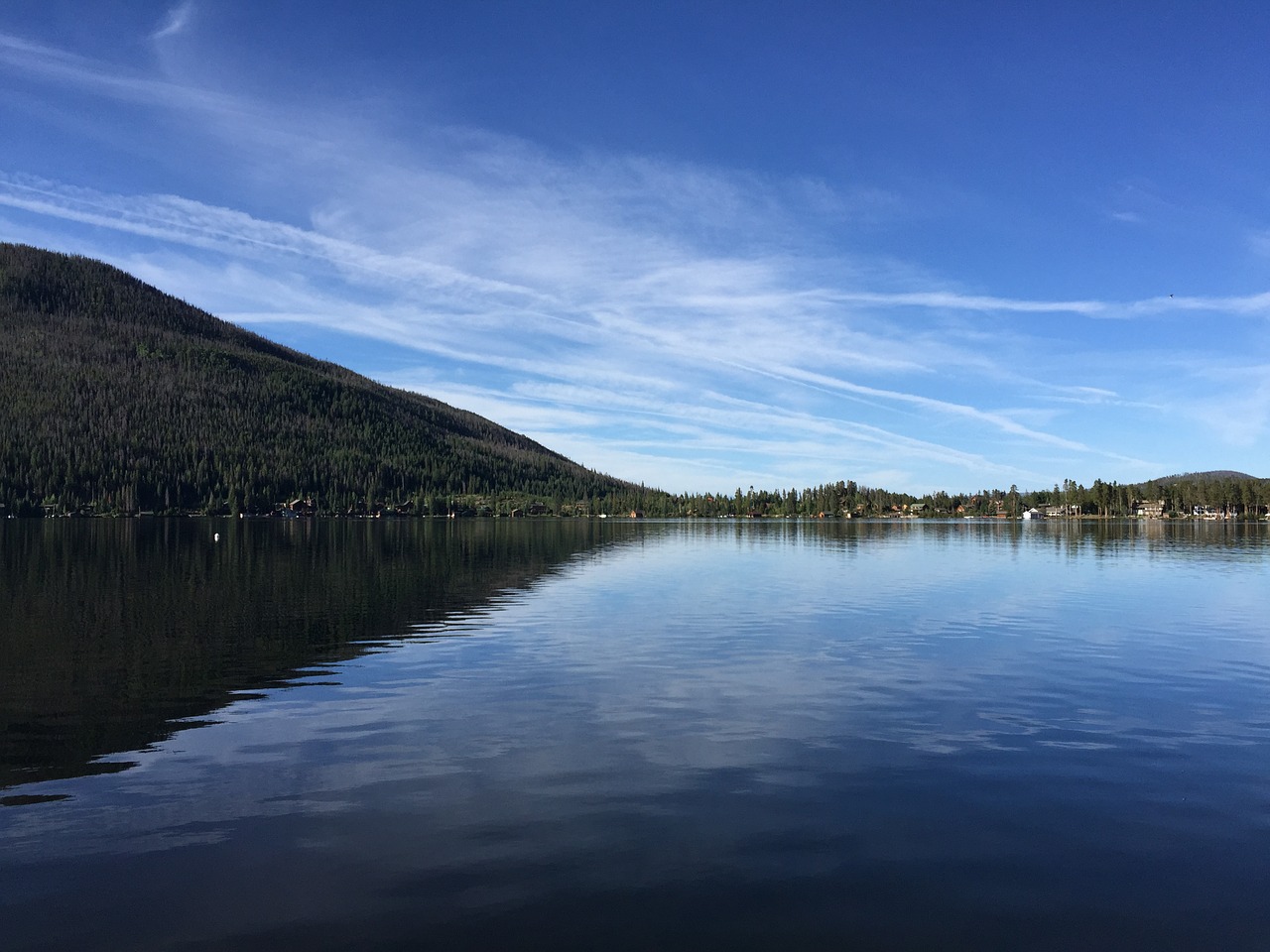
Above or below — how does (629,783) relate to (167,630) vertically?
below

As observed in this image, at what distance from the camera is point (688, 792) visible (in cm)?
2002

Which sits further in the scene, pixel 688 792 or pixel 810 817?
pixel 688 792

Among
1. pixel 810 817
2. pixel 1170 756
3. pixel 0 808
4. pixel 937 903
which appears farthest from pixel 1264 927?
pixel 0 808

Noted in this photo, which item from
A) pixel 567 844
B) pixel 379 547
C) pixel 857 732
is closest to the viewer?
pixel 567 844

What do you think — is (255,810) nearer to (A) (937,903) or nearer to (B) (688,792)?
(B) (688,792)

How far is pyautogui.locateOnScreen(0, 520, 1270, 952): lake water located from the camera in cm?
1412

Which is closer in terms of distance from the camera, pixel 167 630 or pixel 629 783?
pixel 629 783

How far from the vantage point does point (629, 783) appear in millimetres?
20688

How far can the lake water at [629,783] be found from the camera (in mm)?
14117

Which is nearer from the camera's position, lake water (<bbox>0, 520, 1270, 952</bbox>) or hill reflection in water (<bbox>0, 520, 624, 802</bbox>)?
lake water (<bbox>0, 520, 1270, 952</bbox>)

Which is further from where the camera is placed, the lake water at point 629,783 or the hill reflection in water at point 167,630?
the hill reflection in water at point 167,630

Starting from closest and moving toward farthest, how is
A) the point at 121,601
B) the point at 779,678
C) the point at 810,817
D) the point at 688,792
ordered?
the point at 810,817
the point at 688,792
the point at 779,678
the point at 121,601

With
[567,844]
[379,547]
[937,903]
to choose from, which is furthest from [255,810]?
[379,547]

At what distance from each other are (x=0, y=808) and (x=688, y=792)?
51.5 ft
